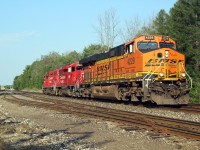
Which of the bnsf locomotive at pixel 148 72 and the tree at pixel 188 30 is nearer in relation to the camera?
the bnsf locomotive at pixel 148 72

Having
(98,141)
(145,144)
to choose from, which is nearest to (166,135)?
(145,144)

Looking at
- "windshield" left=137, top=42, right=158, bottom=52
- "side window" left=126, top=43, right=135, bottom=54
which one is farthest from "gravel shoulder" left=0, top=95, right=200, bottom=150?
"side window" left=126, top=43, right=135, bottom=54

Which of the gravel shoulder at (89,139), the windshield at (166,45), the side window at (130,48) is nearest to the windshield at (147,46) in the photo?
the windshield at (166,45)

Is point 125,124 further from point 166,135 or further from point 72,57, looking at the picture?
point 72,57

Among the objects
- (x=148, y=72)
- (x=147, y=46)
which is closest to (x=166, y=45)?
(x=147, y=46)

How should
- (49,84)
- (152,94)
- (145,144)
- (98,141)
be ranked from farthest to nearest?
(49,84), (152,94), (98,141), (145,144)

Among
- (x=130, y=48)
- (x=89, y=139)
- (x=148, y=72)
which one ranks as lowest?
(x=89, y=139)

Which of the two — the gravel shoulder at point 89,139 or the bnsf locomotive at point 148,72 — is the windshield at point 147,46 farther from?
the gravel shoulder at point 89,139

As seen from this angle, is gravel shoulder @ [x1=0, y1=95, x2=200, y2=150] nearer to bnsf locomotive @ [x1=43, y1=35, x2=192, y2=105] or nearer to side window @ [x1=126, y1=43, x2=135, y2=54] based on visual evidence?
bnsf locomotive @ [x1=43, y1=35, x2=192, y2=105]

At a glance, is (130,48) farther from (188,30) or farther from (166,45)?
(188,30)

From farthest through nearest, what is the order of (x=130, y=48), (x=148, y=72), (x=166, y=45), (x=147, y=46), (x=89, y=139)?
(x=130, y=48) < (x=166, y=45) < (x=147, y=46) < (x=148, y=72) < (x=89, y=139)

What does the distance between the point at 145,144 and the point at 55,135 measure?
3.11 metres

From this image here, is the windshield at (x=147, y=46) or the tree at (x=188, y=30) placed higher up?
the tree at (x=188, y=30)

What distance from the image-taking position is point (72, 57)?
93750 mm
